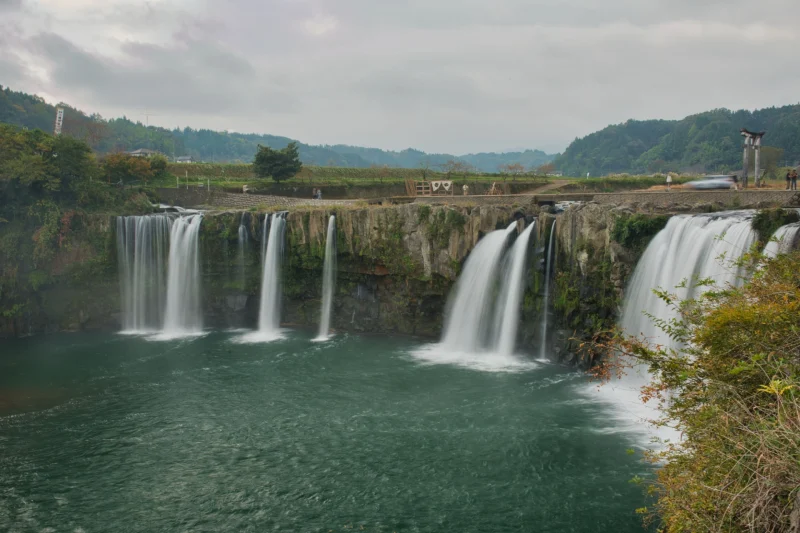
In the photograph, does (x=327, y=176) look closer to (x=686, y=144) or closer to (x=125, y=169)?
(x=125, y=169)

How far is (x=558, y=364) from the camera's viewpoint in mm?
27672

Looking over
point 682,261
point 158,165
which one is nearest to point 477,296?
point 682,261

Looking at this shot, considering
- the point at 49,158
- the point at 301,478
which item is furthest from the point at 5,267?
the point at 301,478

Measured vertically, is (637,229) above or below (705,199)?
below

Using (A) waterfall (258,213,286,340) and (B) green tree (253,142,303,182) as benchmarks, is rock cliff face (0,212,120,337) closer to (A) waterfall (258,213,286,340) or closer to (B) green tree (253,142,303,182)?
(A) waterfall (258,213,286,340)

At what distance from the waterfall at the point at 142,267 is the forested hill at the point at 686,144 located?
58.2 m

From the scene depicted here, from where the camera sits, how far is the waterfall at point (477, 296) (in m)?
30.0

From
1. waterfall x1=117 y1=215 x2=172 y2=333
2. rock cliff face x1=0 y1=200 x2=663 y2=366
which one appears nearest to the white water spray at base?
waterfall x1=117 y1=215 x2=172 y2=333

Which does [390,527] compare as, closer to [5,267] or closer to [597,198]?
[597,198]

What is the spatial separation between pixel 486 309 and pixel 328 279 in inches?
402

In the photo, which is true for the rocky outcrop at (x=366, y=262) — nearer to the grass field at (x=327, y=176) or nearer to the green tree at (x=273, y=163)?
the green tree at (x=273, y=163)

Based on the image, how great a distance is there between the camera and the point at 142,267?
37.2 m

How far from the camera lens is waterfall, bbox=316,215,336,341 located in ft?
114

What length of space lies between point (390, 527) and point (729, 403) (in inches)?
351
